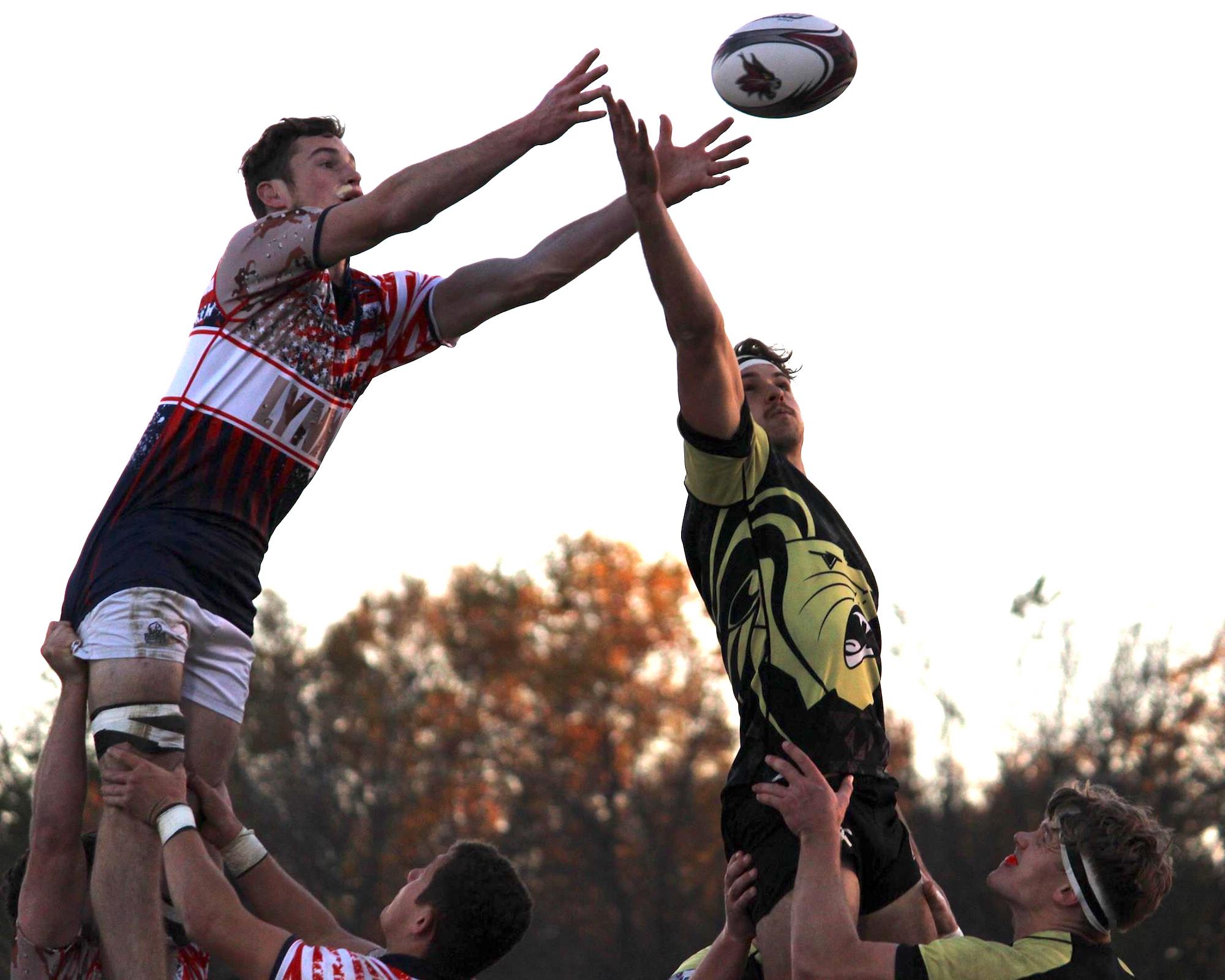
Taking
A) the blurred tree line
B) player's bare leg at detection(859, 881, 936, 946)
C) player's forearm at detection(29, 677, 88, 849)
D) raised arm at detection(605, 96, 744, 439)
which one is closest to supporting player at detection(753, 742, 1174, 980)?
player's bare leg at detection(859, 881, 936, 946)

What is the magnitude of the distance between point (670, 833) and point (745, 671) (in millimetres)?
29156

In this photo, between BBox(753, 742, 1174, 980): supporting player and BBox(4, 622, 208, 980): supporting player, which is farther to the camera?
BBox(4, 622, 208, 980): supporting player

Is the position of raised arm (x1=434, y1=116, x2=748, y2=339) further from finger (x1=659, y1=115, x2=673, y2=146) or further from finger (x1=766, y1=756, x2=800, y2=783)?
finger (x1=766, y1=756, x2=800, y2=783)

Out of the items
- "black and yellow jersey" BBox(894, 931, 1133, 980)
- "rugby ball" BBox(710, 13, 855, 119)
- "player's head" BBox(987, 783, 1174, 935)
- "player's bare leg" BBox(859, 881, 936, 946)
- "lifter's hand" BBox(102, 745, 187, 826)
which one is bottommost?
"black and yellow jersey" BBox(894, 931, 1133, 980)

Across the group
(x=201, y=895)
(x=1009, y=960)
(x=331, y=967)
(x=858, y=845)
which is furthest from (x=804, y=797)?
(x=201, y=895)

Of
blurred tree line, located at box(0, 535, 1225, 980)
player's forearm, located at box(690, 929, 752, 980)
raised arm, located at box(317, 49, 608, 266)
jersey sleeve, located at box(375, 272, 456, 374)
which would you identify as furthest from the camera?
blurred tree line, located at box(0, 535, 1225, 980)

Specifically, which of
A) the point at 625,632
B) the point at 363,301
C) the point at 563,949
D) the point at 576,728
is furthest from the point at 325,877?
the point at 363,301

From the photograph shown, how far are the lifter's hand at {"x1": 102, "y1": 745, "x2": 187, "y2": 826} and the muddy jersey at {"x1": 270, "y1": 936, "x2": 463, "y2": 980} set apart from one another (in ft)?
1.72

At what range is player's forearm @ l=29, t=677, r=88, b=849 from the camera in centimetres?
464

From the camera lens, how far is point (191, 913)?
4.35 m

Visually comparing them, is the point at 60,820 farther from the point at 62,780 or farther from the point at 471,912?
the point at 471,912

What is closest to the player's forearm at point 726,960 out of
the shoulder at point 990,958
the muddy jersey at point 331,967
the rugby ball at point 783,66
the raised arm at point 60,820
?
the shoulder at point 990,958

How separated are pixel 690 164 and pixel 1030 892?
240cm

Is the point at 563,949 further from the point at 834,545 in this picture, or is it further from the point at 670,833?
the point at 834,545
